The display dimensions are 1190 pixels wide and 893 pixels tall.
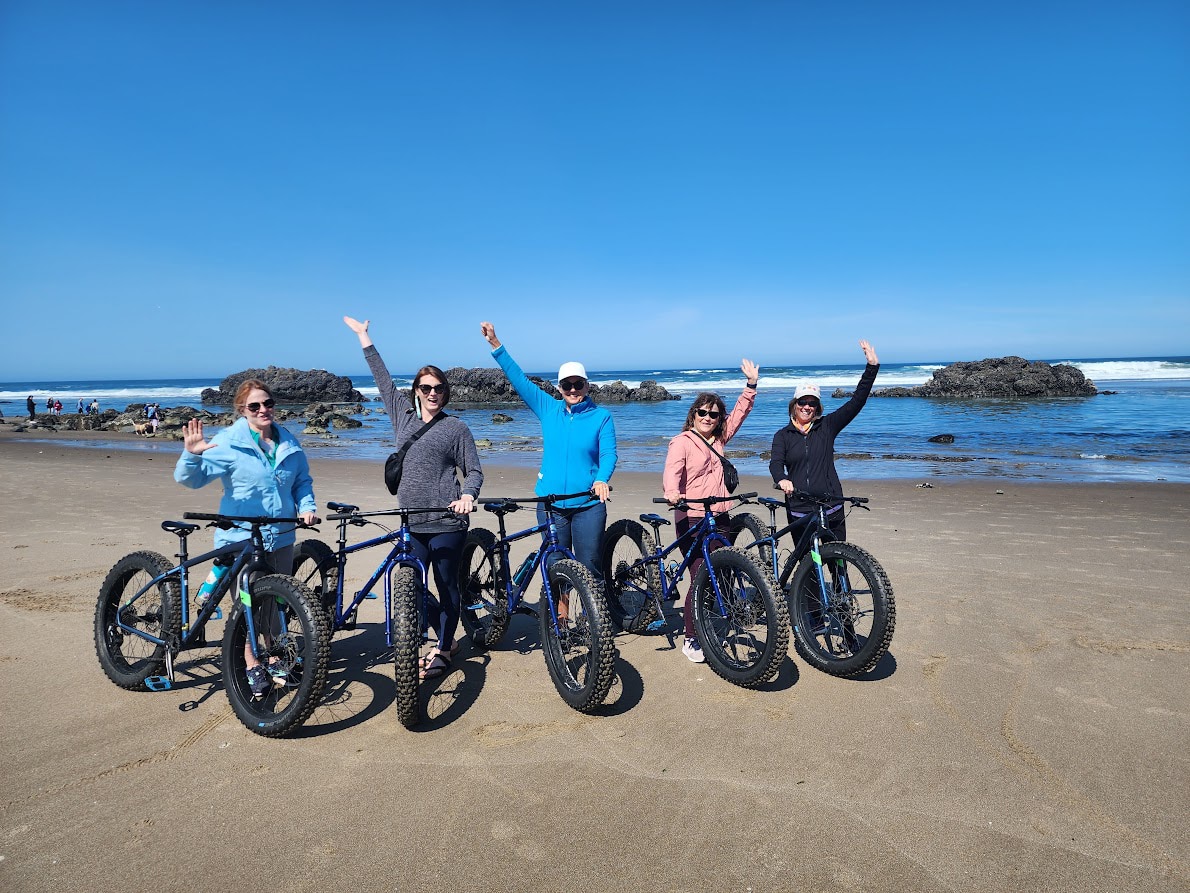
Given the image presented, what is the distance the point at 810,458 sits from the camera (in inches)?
199

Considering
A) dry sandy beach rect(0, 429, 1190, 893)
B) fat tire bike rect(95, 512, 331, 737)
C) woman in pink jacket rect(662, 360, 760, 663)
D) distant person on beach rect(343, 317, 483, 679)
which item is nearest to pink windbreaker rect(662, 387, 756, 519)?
woman in pink jacket rect(662, 360, 760, 663)

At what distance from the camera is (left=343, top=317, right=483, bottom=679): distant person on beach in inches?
171

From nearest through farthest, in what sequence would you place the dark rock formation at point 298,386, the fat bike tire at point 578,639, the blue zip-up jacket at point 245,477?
1. the fat bike tire at point 578,639
2. the blue zip-up jacket at point 245,477
3. the dark rock formation at point 298,386

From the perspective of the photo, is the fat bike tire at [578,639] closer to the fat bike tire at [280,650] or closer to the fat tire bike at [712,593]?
the fat tire bike at [712,593]

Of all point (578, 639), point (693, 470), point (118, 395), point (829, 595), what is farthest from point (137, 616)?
point (118, 395)

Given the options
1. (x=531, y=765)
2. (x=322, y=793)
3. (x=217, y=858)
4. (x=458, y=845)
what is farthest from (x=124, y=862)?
(x=531, y=765)

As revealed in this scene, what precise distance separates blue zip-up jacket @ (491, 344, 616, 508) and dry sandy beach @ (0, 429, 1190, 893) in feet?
4.37

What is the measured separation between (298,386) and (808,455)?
6217 cm

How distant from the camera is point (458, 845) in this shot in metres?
2.82

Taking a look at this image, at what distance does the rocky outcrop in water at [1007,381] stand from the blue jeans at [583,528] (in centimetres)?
4428

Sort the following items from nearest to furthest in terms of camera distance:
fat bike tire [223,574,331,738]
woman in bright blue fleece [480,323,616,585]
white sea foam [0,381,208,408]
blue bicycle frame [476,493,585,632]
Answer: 1. fat bike tire [223,574,331,738]
2. blue bicycle frame [476,493,585,632]
3. woman in bright blue fleece [480,323,616,585]
4. white sea foam [0,381,208,408]

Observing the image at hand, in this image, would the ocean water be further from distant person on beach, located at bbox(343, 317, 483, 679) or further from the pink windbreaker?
distant person on beach, located at bbox(343, 317, 483, 679)

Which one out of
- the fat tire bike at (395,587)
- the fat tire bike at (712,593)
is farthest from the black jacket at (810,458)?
the fat tire bike at (395,587)

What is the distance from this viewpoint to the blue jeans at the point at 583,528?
185 inches
